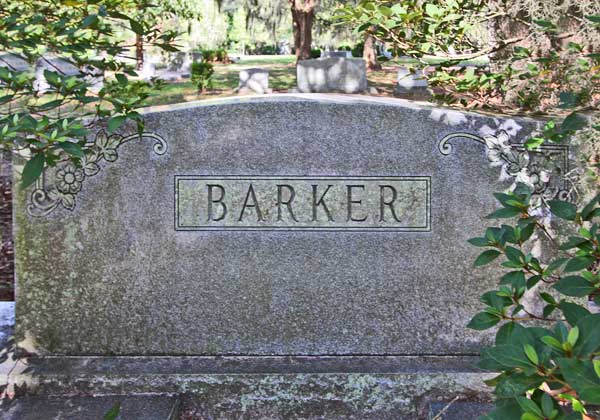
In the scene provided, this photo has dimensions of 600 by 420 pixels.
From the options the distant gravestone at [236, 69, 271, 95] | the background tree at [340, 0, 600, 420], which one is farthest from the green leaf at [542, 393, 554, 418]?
the distant gravestone at [236, 69, 271, 95]

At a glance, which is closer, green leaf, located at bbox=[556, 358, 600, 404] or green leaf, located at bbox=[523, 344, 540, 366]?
green leaf, located at bbox=[556, 358, 600, 404]

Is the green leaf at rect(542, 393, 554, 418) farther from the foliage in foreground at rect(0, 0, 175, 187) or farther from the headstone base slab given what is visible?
the headstone base slab

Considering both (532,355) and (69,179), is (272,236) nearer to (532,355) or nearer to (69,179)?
(69,179)

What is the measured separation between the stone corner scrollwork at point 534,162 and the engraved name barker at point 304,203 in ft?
1.04

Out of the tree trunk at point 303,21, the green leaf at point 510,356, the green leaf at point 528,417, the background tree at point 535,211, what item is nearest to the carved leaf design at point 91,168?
the background tree at point 535,211

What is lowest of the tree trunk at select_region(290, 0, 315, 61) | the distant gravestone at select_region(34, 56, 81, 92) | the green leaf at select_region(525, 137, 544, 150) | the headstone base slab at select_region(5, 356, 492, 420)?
the headstone base slab at select_region(5, 356, 492, 420)

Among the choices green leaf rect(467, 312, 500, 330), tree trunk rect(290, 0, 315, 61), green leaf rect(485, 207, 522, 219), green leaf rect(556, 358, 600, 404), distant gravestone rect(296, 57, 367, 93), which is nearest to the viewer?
green leaf rect(556, 358, 600, 404)

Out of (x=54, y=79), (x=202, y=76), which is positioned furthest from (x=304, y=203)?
(x=202, y=76)

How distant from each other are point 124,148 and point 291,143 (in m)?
0.78

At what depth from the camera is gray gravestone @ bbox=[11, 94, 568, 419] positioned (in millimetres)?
3055

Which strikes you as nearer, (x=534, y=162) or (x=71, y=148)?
(x=71, y=148)

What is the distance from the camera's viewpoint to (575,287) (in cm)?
137

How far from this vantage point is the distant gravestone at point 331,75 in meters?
11.5

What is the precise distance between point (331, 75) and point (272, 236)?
909cm
